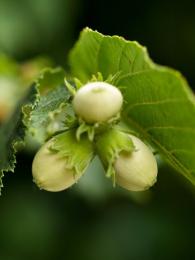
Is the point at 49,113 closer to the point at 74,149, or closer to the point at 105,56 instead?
the point at 74,149

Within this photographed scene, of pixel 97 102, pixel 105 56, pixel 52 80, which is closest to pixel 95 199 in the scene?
pixel 52 80

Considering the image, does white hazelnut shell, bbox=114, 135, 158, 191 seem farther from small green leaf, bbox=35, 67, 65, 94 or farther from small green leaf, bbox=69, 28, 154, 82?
small green leaf, bbox=35, 67, 65, 94

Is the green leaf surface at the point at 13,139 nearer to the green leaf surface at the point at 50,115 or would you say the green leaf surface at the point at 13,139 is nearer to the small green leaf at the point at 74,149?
the green leaf surface at the point at 50,115

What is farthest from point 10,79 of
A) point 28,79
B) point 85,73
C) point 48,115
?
point 48,115

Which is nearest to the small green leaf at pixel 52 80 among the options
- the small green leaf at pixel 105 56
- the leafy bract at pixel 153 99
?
the small green leaf at pixel 105 56

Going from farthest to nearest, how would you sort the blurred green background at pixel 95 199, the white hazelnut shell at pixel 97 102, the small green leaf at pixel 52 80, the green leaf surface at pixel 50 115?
the blurred green background at pixel 95 199 < the small green leaf at pixel 52 80 < the green leaf surface at pixel 50 115 < the white hazelnut shell at pixel 97 102

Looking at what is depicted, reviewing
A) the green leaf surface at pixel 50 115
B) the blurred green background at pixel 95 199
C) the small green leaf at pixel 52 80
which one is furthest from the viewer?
the blurred green background at pixel 95 199

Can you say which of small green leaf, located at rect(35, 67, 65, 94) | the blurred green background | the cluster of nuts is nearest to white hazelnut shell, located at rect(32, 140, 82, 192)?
the cluster of nuts
